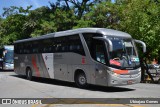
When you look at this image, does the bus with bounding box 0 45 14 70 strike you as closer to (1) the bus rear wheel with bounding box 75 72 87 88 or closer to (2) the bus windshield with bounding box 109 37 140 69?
(1) the bus rear wheel with bounding box 75 72 87 88

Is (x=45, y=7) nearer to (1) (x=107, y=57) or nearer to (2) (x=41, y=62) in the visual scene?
(2) (x=41, y=62)

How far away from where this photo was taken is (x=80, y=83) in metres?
17.2

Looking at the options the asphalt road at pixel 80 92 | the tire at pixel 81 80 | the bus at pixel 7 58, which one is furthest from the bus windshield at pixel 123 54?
the bus at pixel 7 58

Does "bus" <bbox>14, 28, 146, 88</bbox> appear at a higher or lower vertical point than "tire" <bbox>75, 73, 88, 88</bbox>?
higher

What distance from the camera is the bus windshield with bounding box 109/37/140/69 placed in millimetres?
15250

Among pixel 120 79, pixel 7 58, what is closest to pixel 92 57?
pixel 120 79

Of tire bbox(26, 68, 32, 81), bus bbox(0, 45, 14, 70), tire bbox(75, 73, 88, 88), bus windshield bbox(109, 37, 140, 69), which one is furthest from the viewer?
bus bbox(0, 45, 14, 70)

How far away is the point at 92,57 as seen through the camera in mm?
16125

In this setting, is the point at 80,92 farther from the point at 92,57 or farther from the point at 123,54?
the point at 123,54

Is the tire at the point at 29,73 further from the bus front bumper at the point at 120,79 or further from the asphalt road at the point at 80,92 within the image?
the bus front bumper at the point at 120,79

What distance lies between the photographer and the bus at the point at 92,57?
15266mm

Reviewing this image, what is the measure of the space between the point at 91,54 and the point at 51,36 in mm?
4615

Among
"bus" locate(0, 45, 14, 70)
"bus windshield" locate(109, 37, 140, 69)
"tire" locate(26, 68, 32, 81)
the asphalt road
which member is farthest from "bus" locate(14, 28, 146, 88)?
"bus" locate(0, 45, 14, 70)

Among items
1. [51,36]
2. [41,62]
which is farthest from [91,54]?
[41,62]
